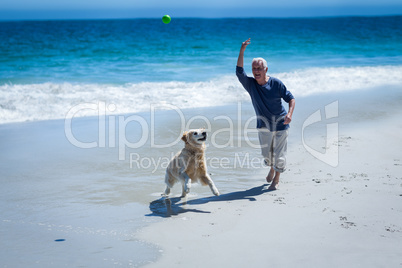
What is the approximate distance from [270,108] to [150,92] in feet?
27.6

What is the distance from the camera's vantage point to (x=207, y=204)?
5086mm

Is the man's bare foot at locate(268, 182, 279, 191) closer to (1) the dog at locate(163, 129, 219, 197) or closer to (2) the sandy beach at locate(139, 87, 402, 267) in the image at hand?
(2) the sandy beach at locate(139, 87, 402, 267)

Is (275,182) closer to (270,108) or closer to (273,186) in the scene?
(273,186)

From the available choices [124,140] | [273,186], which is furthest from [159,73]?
[273,186]

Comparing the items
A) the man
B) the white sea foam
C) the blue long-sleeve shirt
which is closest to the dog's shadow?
the man

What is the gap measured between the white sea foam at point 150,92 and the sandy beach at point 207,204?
2.21 m

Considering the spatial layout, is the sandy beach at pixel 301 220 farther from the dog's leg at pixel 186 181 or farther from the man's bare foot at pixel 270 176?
the dog's leg at pixel 186 181

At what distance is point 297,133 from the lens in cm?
826

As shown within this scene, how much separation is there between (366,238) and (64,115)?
818 centimetres

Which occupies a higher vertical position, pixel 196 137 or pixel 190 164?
pixel 196 137

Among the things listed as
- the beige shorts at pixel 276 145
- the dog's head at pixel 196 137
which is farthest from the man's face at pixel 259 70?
the dog's head at pixel 196 137

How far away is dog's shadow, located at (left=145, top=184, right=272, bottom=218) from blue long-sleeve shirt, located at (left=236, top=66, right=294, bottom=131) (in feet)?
2.82

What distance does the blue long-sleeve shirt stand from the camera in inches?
207

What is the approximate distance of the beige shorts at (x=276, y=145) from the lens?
547 centimetres
